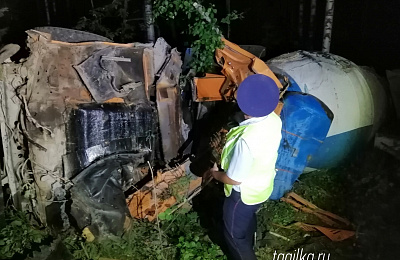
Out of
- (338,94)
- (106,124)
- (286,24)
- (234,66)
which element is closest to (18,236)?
(106,124)

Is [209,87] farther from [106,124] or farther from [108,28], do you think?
[108,28]

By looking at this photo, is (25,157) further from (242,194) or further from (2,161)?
(242,194)

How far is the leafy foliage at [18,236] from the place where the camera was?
391 centimetres

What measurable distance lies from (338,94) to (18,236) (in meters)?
4.24

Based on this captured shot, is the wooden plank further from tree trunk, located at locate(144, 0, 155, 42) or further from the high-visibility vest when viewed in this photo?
tree trunk, located at locate(144, 0, 155, 42)

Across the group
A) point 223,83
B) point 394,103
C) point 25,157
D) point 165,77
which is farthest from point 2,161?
point 394,103

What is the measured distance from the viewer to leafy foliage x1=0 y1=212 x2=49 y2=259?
3906 millimetres

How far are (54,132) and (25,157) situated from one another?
535 millimetres

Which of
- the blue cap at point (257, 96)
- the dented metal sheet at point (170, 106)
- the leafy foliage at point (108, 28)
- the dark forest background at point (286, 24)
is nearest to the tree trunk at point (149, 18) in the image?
the dark forest background at point (286, 24)

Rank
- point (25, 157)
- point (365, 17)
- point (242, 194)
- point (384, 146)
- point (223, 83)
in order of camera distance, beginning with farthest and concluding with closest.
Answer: point (365, 17) < point (384, 146) < point (223, 83) < point (25, 157) < point (242, 194)

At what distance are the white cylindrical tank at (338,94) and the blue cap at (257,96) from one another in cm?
191

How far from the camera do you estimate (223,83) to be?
173 inches

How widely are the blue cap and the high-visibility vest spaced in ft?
0.31

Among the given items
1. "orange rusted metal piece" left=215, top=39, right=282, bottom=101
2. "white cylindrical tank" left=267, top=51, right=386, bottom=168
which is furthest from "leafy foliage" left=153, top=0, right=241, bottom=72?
"white cylindrical tank" left=267, top=51, right=386, bottom=168
